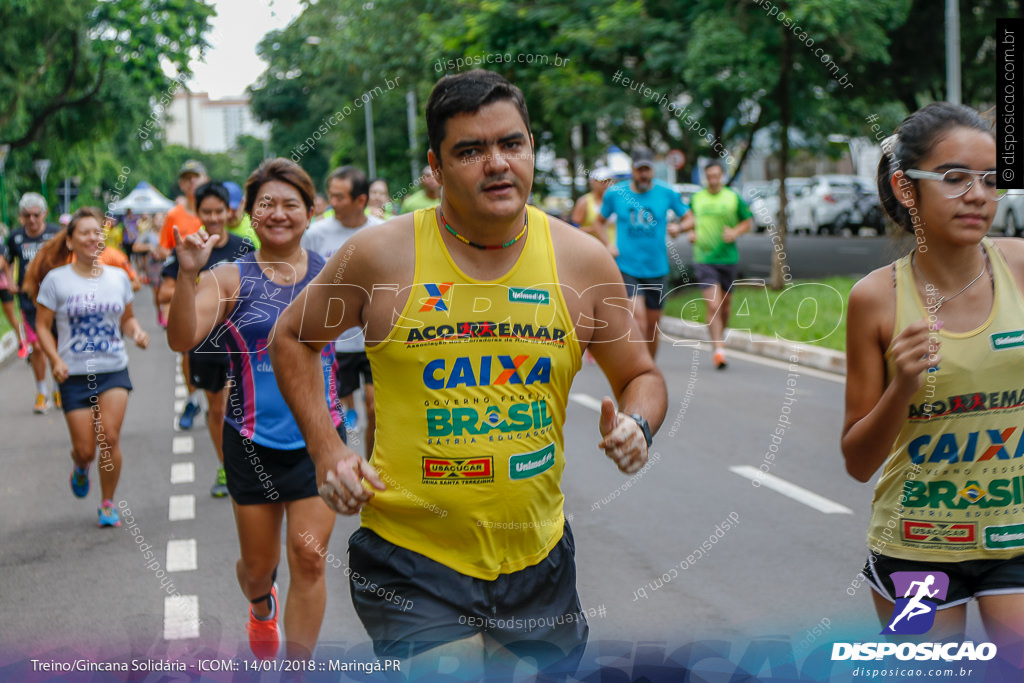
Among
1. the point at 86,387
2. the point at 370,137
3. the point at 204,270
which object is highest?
the point at 370,137

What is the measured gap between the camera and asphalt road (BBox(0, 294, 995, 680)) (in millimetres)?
4730

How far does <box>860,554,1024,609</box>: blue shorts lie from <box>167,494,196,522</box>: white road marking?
192 inches

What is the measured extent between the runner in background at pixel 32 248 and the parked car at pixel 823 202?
26.3m

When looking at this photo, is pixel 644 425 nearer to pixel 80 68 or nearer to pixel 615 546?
pixel 615 546

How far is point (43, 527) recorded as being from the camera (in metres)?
6.82

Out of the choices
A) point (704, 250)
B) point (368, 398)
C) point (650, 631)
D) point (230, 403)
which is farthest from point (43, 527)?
point (704, 250)

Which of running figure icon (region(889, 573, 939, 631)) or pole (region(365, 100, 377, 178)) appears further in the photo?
pole (region(365, 100, 377, 178))

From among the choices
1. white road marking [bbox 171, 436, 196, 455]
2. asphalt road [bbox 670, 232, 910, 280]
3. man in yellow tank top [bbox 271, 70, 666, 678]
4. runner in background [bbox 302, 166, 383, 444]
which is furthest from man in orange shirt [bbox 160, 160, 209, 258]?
asphalt road [bbox 670, 232, 910, 280]

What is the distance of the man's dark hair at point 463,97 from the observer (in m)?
2.58

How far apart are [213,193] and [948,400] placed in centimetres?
407

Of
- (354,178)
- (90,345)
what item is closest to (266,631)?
(90,345)

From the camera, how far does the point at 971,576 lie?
9.15 feet

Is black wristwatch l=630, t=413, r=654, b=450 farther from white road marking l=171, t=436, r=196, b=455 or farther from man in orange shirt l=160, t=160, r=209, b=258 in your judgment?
white road marking l=171, t=436, r=196, b=455

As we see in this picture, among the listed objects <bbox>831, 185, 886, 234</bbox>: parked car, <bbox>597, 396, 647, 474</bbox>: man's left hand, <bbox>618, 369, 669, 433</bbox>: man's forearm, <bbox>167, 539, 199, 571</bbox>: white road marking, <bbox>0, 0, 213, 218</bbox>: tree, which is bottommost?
<bbox>167, 539, 199, 571</bbox>: white road marking
